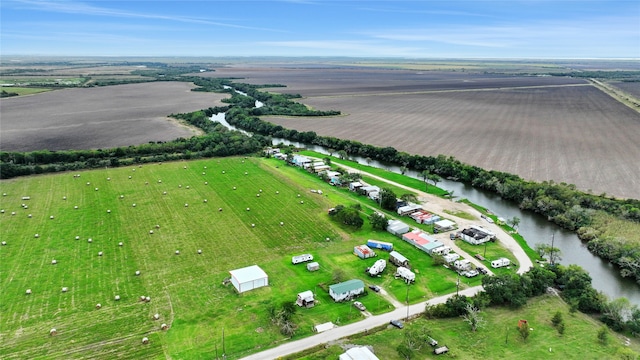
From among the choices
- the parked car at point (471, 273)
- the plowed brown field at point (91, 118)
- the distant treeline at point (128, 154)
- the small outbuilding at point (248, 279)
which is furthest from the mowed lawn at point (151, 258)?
the plowed brown field at point (91, 118)

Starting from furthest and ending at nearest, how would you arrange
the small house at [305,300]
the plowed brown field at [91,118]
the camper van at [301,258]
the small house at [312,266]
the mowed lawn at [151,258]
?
1. the plowed brown field at [91,118]
2. the camper van at [301,258]
3. the small house at [312,266]
4. the small house at [305,300]
5. the mowed lawn at [151,258]

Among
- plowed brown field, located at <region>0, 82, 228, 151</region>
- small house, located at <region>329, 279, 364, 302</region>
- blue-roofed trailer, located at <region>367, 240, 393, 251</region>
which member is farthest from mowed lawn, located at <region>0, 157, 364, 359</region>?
plowed brown field, located at <region>0, 82, 228, 151</region>

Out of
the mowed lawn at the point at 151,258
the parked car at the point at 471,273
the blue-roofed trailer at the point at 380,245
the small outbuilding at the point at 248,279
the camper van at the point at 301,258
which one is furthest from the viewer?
the blue-roofed trailer at the point at 380,245

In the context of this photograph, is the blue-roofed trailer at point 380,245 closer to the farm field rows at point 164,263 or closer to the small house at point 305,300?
the farm field rows at point 164,263

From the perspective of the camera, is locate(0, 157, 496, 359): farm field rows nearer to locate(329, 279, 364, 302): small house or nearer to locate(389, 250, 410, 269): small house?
locate(329, 279, 364, 302): small house

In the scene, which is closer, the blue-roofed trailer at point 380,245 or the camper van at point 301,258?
the camper van at point 301,258
